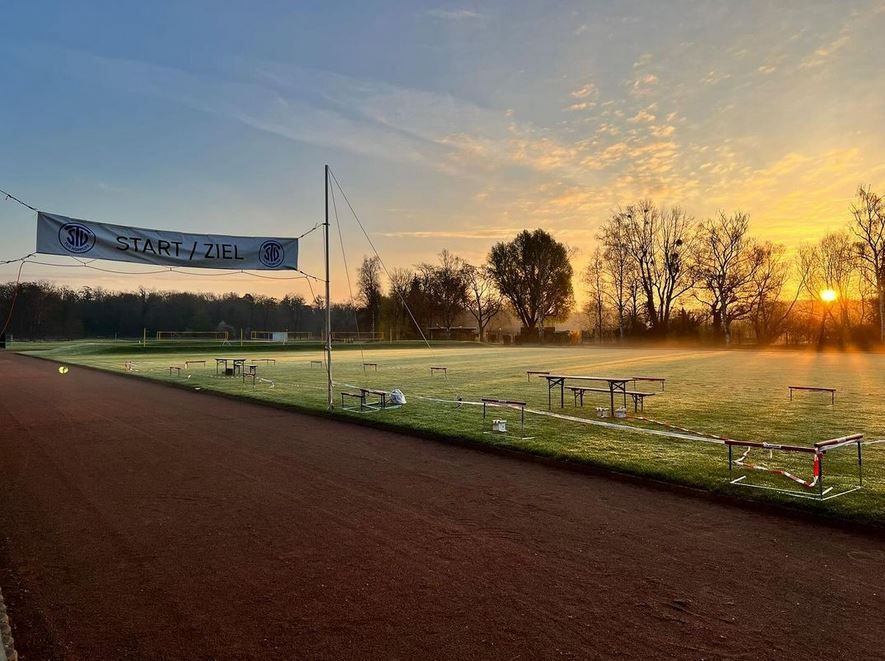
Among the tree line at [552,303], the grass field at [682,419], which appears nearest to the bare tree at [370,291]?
the tree line at [552,303]

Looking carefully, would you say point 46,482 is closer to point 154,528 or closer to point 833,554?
point 154,528

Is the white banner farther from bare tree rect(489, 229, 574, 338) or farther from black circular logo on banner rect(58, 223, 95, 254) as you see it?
bare tree rect(489, 229, 574, 338)

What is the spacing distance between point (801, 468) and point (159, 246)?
11.7 m

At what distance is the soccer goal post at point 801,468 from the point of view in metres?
5.79

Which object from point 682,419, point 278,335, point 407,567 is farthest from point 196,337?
point 407,567

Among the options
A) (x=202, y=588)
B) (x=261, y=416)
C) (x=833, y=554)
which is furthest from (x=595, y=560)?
(x=261, y=416)

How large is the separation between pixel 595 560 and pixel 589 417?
7.09 metres

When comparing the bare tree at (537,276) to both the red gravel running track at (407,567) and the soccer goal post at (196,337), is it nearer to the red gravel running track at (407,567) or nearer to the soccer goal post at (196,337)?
the soccer goal post at (196,337)

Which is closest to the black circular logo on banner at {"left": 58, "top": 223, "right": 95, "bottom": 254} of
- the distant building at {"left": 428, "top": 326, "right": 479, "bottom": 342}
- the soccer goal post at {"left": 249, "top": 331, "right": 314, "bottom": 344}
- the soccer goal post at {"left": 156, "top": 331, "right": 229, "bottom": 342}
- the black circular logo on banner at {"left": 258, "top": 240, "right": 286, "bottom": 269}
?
the black circular logo on banner at {"left": 258, "top": 240, "right": 286, "bottom": 269}

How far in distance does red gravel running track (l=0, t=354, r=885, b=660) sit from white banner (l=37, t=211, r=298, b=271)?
4288 mm

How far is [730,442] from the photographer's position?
6.20 m

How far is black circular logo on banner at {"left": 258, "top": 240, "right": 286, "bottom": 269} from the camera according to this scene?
12133 millimetres

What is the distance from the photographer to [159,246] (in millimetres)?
10828

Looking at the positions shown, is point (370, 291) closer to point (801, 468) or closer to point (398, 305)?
point (398, 305)
